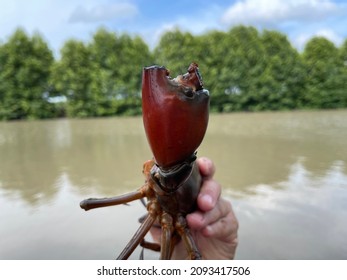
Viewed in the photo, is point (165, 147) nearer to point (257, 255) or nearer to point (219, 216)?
point (219, 216)

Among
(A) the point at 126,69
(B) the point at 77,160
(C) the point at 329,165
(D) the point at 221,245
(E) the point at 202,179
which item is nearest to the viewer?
(E) the point at 202,179

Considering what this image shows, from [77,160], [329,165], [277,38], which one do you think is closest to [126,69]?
[277,38]

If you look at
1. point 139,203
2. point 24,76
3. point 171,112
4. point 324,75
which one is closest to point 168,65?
point 24,76

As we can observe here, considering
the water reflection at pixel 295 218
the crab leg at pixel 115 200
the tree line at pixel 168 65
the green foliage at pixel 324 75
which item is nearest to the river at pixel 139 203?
the water reflection at pixel 295 218

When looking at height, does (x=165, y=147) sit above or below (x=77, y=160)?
above

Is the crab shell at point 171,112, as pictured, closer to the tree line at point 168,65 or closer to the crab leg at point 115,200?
the crab leg at point 115,200

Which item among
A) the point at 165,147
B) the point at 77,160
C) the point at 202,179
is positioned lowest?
the point at 77,160

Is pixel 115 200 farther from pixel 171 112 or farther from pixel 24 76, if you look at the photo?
pixel 24 76
